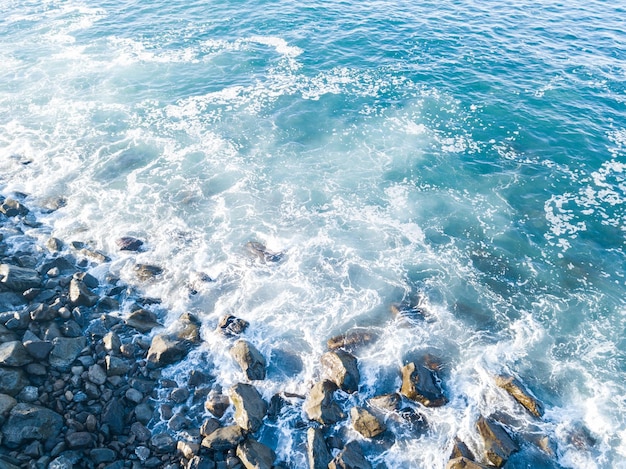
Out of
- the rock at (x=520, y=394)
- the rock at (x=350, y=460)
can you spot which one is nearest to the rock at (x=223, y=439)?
the rock at (x=350, y=460)

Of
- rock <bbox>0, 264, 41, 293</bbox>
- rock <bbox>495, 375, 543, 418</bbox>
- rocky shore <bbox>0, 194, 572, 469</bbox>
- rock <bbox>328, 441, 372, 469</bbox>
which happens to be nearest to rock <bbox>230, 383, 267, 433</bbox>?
rocky shore <bbox>0, 194, 572, 469</bbox>

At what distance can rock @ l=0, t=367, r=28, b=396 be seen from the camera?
21.2 m

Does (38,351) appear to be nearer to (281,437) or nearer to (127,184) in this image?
(281,437)

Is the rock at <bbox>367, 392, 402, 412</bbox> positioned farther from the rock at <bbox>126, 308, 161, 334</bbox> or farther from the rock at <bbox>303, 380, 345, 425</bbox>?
the rock at <bbox>126, 308, 161, 334</bbox>

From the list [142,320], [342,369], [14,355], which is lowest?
[342,369]

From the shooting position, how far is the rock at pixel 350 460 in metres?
20.1

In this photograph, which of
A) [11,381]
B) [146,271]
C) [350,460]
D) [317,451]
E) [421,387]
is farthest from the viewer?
[146,271]

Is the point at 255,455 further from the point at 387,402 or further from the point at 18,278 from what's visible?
the point at 18,278

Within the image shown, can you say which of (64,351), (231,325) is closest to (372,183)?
(231,325)

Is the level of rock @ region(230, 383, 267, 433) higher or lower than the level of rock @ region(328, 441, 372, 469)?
higher

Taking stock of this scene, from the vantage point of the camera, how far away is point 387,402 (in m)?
23.2

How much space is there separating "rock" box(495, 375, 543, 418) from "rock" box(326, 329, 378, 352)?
8092mm

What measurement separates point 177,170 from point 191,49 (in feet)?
92.2

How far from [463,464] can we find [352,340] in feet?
31.2
